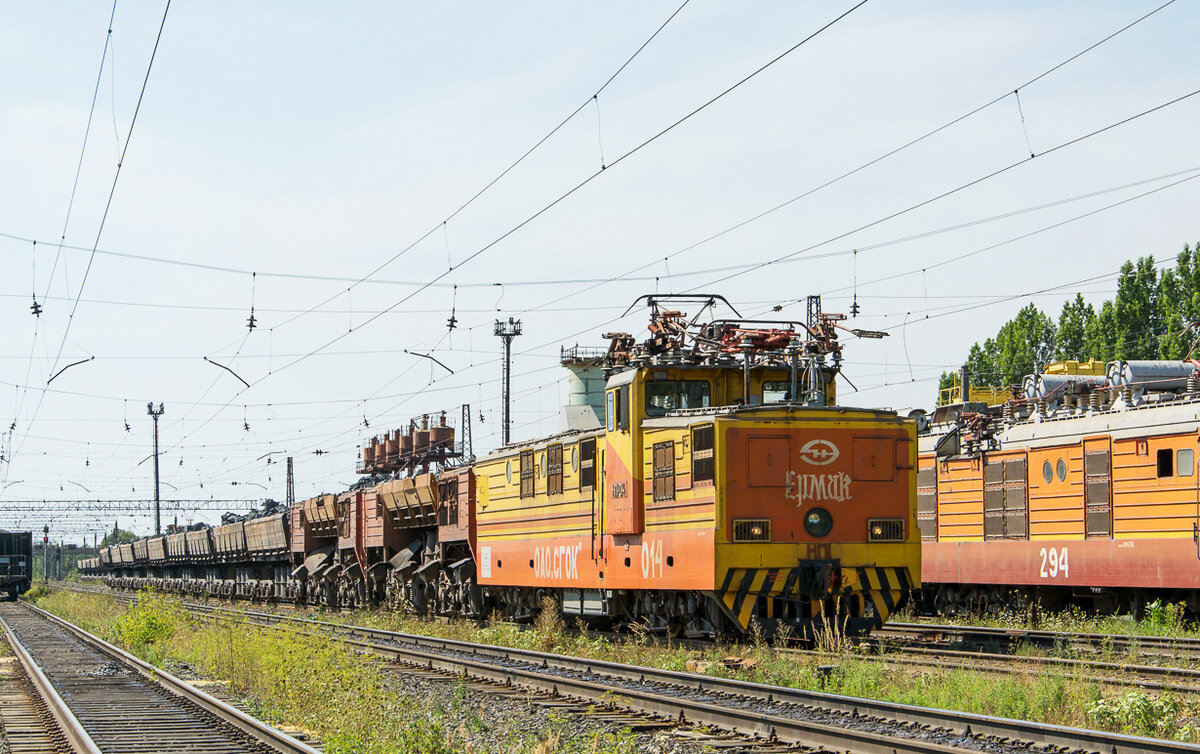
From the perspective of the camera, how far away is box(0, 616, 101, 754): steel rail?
1284cm

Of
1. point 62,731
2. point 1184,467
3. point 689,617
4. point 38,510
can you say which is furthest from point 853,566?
point 38,510

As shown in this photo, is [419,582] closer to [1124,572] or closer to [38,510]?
[1124,572]

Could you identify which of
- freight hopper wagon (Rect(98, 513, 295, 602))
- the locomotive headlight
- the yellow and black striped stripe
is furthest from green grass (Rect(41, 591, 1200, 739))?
freight hopper wagon (Rect(98, 513, 295, 602))

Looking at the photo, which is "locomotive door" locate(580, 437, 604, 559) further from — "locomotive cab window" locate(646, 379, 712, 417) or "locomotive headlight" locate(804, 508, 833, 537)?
"locomotive headlight" locate(804, 508, 833, 537)

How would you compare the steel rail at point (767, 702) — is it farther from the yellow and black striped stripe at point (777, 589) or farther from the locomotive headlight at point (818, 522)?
the locomotive headlight at point (818, 522)

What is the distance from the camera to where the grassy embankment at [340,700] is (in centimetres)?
1153

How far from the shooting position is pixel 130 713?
15906mm

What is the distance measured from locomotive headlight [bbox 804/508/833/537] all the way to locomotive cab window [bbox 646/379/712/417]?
2.56m

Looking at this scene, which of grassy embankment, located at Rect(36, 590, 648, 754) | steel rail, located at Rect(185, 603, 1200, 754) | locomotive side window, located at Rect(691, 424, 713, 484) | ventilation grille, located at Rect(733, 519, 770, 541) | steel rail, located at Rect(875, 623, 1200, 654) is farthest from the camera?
steel rail, located at Rect(875, 623, 1200, 654)

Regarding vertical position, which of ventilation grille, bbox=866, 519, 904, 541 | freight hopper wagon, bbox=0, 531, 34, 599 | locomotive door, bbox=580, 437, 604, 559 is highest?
locomotive door, bbox=580, 437, 604, 559

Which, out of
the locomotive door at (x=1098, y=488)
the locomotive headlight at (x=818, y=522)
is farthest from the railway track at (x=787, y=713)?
the locomotive door at (x=1098, y=488)

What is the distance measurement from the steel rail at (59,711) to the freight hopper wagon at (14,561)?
1710 inches

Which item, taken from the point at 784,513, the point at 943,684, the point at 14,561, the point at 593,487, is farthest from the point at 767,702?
the point at 14,561

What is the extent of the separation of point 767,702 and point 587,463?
8145 millimetres
